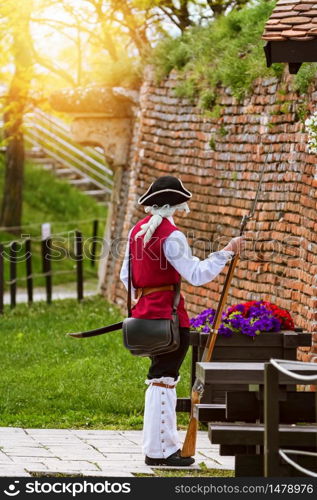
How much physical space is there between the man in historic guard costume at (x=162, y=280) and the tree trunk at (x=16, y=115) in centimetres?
1362

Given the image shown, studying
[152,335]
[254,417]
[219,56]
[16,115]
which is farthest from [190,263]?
[16,115]

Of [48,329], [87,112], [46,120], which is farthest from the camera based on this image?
[46,120]

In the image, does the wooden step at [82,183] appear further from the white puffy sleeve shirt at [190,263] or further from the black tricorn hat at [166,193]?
the white puffy sleeve shirt at [190,263]

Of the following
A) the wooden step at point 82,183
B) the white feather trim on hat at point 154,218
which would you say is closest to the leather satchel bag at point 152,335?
the white feather trim on hat at point 154,218

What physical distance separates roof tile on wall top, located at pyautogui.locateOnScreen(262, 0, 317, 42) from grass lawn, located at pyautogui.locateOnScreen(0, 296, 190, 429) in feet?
10.2

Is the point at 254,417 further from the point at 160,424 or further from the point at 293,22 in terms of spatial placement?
the point at 293,22

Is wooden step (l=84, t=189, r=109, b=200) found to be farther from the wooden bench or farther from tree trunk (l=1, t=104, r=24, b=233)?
the wooden bench

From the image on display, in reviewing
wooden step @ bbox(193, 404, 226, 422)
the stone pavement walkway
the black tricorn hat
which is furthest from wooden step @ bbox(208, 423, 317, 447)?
the black tricorn hat

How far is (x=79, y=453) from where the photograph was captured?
8.38 m

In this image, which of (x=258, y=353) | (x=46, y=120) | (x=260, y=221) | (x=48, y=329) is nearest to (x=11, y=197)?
(x=46, y=120)

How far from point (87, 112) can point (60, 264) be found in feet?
25.3

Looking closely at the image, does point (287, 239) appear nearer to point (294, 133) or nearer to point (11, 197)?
point (294, 133)

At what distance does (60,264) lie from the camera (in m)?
26.0

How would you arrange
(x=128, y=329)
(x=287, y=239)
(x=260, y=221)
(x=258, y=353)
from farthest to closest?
(x=260, y=221)
(x=287, y=239)
(x=258, y=353)
(x=128, y=329)
